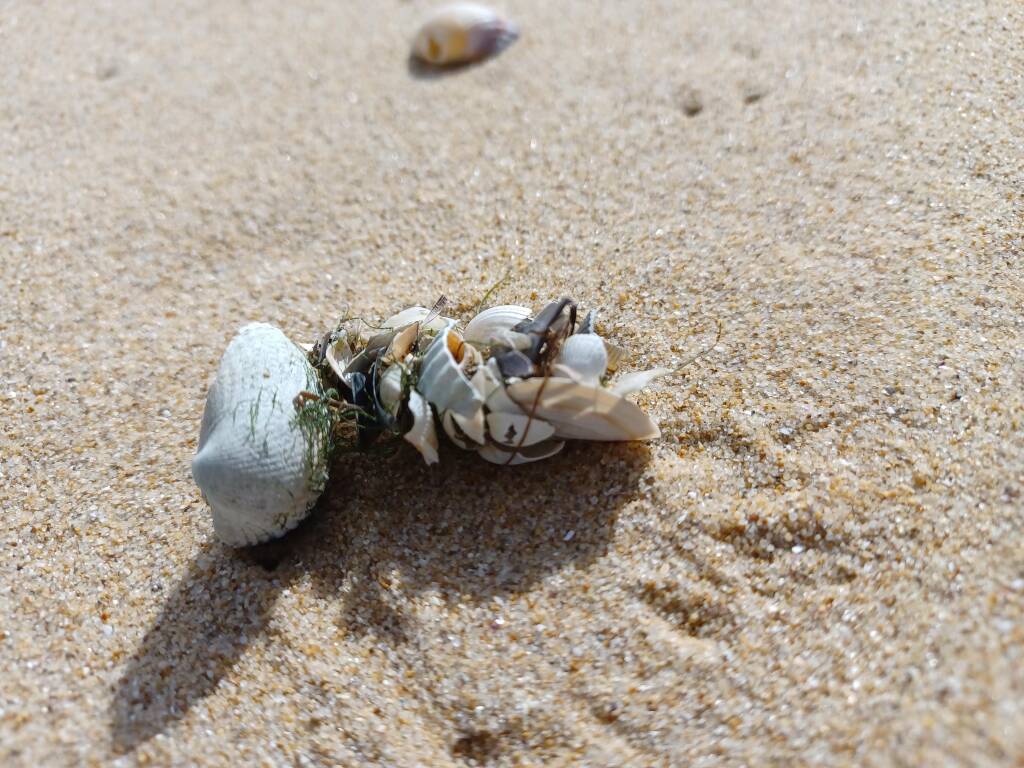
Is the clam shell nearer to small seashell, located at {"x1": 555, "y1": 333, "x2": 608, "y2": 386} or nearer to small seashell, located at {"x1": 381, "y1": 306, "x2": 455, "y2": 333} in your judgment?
small seashell, located at {"x1": 381, "y1": 306, "x2": 455, "y2": 333}

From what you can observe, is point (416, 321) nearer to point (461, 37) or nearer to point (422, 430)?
point (422, 430)

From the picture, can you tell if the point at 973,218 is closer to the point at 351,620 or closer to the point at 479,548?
the point at 479,548

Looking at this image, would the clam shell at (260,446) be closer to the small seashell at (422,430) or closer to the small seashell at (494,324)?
the small seashell at (422,430)

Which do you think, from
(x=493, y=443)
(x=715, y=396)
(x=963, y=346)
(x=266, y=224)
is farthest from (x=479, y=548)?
(x=266, y=224)

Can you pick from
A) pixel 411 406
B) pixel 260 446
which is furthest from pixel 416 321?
pixel 260 446

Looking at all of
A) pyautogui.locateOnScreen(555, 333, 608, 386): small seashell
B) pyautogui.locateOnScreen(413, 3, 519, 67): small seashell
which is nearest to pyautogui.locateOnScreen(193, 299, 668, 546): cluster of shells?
pyautogui.locateOnScreen(555, 333, 608, 386): small seashell

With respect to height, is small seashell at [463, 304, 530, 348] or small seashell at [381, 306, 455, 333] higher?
small seashell at [463, 304, 530, 348]
